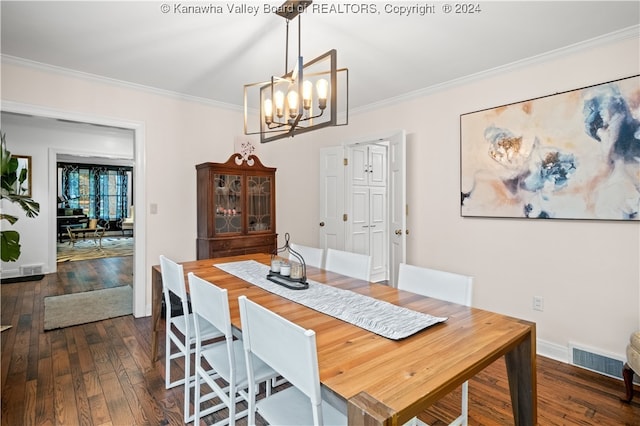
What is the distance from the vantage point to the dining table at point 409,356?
0.93 metres

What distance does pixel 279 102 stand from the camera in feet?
6.84

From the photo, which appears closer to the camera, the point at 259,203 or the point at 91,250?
the point at 259,203

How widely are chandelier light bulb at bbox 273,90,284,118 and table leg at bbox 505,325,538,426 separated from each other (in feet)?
5.71

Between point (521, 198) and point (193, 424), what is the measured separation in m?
2.90

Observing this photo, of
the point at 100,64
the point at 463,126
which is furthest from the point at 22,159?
the point at 463,126

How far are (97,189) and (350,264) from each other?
36.2ft

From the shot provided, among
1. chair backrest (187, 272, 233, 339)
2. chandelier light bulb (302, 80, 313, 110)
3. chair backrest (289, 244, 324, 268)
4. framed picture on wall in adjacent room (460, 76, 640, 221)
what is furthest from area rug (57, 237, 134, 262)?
framed picture on wall in adjacent room (460, 76, 640, 221)

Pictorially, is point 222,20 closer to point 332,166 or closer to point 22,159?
point 332,166

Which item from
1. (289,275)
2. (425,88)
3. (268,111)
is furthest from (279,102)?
(425,88)

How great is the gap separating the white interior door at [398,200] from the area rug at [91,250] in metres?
6.23

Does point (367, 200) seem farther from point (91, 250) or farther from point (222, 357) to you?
point (91, 250)

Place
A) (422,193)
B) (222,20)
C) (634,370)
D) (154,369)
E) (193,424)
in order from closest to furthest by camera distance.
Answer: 1. (193,424)
2. (634,370)
3. (222,20)
4. (154,369)
5. (422,193)

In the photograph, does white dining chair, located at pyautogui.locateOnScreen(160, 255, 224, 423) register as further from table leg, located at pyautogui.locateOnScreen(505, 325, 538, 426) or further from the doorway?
the doorway

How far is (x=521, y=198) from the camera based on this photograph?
2.84 m
